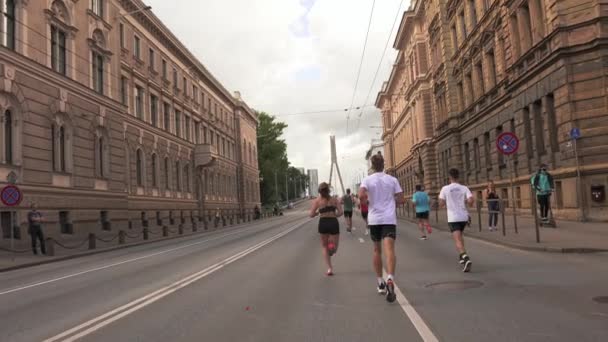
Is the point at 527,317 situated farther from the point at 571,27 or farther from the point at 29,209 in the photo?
the point at 29,209

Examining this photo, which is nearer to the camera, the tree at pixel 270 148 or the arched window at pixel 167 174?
the arched window at pixel 167 174

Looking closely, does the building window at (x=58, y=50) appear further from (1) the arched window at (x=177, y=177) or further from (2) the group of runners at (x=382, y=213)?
(2) the group of runners at (x=382, y=213)

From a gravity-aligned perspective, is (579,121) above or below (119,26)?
below

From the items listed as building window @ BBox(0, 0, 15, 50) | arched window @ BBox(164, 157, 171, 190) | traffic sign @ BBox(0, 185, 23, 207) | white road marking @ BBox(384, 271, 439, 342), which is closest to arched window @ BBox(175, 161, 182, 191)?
arched window @ BBox(164, 157, 171, 190)

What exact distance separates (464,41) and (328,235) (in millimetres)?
26931

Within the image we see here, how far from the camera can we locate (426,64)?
52188 millimetres

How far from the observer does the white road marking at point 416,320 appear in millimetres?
5161

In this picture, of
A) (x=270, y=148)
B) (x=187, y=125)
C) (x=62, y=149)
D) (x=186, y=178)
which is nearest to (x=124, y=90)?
(x=62, y=149)

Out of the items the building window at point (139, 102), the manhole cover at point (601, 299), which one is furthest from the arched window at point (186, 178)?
the manhole cover at point (601, 299)

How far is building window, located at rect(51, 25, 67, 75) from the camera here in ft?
83.5

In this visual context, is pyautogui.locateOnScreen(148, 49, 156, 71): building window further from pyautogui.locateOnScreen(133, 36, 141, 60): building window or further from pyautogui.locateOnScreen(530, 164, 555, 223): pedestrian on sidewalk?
pyautogui.locateOnScreen(530, 164, 555, 223): pedestrian on sidewalk

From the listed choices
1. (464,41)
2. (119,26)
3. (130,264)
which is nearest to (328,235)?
(130,264)

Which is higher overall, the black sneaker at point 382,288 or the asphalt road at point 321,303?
the black sneaker at point 382,288

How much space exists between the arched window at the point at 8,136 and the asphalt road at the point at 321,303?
11.3 metres
